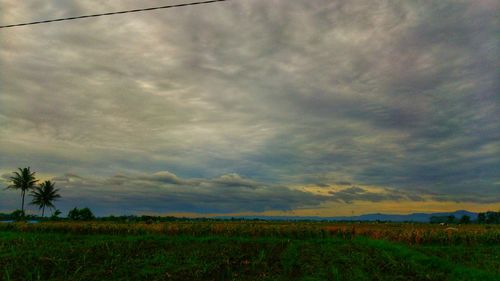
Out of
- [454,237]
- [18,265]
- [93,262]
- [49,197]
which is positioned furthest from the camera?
[49,197]

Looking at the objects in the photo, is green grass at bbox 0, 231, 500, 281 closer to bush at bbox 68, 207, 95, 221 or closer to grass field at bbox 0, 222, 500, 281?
grass field at bbox 0, 222, 500, 281

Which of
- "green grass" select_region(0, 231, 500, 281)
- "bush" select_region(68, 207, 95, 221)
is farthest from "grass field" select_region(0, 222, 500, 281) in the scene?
"bush" select_region(68, 207, 95, 221)

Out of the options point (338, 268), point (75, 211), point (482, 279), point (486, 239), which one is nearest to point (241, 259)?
point (338, 268)

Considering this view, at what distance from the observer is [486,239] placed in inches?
1258

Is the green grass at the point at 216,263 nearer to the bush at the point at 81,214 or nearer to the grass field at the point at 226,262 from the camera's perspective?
the grass field at the point at 226,262

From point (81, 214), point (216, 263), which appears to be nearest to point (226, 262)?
point (216, 263)

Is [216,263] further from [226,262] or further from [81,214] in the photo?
[81,214]

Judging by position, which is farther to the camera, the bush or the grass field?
the bush

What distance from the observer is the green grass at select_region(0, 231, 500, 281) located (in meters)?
14.3

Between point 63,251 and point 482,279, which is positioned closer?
point 482,279

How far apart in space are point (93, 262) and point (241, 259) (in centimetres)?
626

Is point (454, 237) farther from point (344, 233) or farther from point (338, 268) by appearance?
point (338, 268)

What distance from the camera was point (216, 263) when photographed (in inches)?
639

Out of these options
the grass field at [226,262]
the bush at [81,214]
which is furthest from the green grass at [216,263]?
the bush at [81,214]
